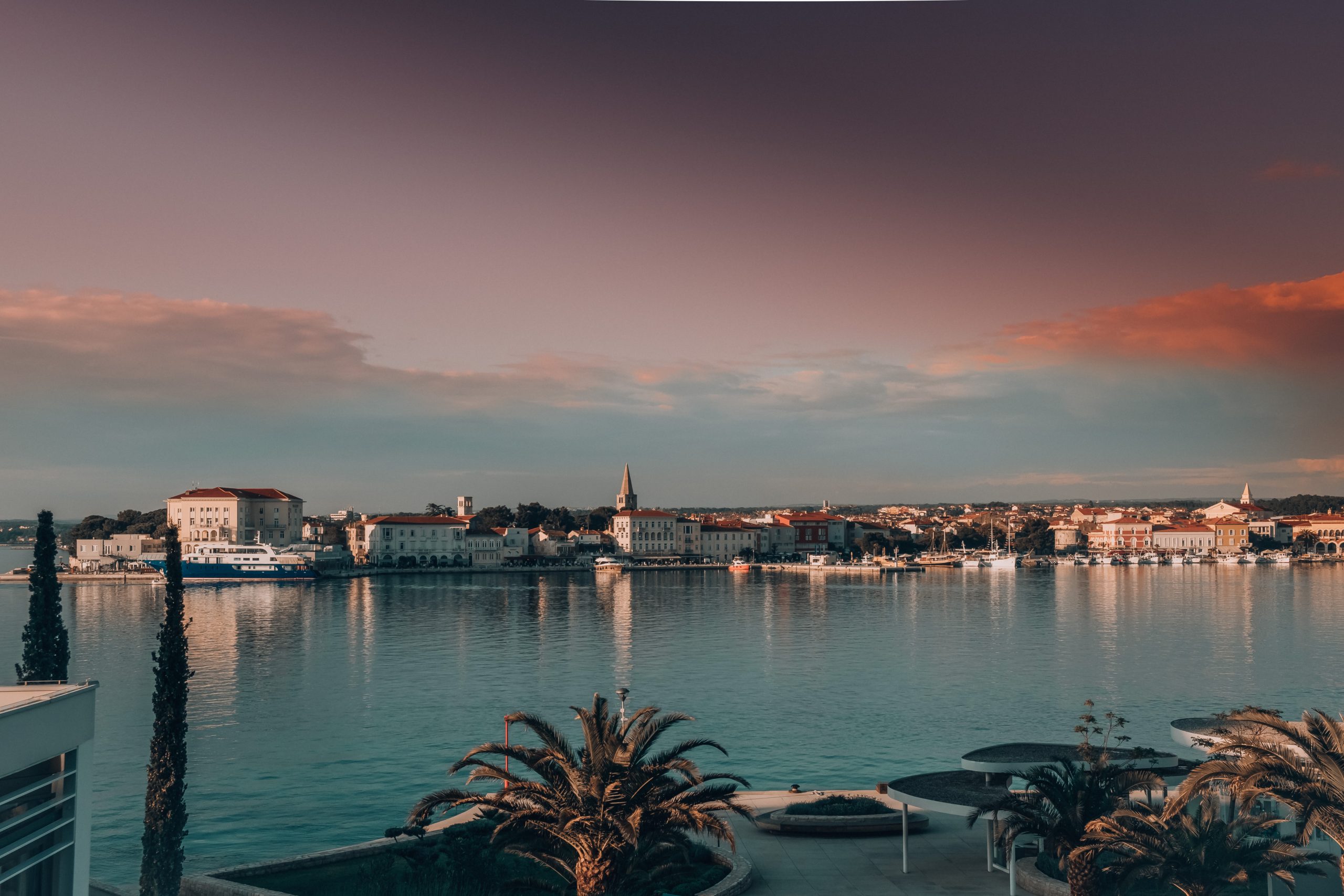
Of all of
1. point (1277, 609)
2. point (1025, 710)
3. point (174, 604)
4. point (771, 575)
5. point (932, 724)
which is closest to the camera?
point (174, 604)

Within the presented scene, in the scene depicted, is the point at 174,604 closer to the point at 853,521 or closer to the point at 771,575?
the point at 771,575

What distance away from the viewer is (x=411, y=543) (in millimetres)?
121375

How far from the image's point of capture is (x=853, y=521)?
511 ft

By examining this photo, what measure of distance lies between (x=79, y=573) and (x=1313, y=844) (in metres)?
115

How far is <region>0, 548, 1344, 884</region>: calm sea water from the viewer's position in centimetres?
2281

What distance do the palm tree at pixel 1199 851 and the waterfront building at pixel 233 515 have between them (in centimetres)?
11359

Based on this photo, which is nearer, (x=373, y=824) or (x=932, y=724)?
(x=373, y=824)

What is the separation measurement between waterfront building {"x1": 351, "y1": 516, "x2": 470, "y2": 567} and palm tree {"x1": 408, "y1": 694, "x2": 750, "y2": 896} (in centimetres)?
11178

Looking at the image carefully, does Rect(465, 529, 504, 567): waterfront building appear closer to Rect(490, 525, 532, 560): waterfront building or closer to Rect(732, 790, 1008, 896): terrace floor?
Rect(490, 525, 532, 560): waterfront building

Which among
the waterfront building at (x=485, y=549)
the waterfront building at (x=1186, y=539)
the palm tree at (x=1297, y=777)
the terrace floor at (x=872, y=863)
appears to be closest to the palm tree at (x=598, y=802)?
the terrace floor at (x=872, y=863)

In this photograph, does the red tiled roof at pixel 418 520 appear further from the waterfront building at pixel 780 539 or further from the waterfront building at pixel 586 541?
the waterfront building at pixel 780 539

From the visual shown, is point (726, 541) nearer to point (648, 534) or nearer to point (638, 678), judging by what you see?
point (648, 534)

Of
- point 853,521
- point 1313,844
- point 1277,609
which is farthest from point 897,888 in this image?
point 853,521

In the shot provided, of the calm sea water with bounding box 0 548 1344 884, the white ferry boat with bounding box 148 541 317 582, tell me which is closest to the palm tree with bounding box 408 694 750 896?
the calm sea water with bounding box 0 548 1344 884
